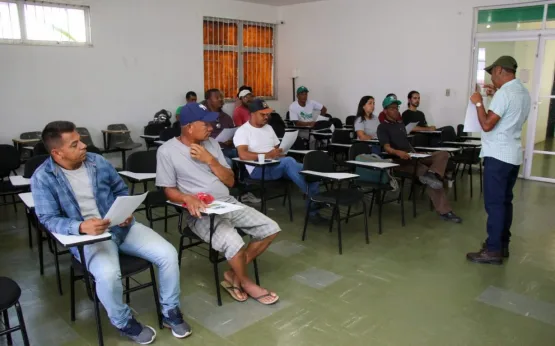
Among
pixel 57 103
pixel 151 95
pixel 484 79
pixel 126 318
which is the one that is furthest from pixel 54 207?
pixel 484 79

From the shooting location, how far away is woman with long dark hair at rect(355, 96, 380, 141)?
19.5 ft

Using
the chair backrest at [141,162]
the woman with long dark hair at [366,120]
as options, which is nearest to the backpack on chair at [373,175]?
the woman with long dark hair at [366,120]

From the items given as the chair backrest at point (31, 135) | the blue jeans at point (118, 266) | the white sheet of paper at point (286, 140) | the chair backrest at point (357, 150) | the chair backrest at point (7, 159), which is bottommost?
the blue jeans at point (118, 266)

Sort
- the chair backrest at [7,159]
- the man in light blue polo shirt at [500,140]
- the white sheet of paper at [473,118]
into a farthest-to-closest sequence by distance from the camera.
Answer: the chair backrest at [7,159]
the white sheet of paper at [473,118]
the man in light blue polo shirt at [500,140]

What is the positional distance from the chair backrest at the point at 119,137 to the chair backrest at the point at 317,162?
13.4ft

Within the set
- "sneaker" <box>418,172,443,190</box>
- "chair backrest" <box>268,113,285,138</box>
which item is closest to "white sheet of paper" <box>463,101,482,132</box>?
"sneaker" <box>418,172,443,190</box>

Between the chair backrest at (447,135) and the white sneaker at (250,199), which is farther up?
the chair backrest at (447,135)

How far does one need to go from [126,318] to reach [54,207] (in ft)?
2.32

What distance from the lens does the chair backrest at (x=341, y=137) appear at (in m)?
6.19

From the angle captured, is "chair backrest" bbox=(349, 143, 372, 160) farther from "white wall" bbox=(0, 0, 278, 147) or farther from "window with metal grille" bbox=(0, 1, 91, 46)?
"window with metal grille" bbox=(0, 1, 91, 46)

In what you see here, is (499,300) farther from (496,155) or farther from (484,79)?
(484,79)

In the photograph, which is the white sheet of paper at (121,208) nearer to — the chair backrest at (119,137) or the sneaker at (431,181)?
the sneaker at (431,181)

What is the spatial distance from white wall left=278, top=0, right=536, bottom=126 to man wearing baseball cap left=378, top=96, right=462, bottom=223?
3.06 meters

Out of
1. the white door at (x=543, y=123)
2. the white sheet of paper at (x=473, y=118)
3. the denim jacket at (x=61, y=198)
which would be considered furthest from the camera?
the white door at (x=543, y=123)
